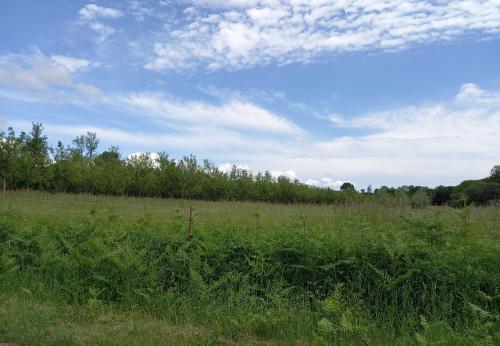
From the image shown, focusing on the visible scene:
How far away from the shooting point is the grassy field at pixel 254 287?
5.13 metres

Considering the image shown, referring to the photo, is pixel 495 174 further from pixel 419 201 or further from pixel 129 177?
pixel 129 177

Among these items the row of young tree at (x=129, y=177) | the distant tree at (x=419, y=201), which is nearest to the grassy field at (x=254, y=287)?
the distant tree at (x=419, y=201)

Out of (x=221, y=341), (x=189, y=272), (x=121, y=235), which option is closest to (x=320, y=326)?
(x=221, y=341)

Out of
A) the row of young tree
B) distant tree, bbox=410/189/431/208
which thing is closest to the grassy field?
distant tree, bbox=410/189/431/208

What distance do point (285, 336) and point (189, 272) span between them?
7.87ft

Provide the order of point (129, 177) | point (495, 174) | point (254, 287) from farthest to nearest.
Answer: point (129, 177)
point (495, 174)
point (254, 287)

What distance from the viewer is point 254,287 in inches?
255

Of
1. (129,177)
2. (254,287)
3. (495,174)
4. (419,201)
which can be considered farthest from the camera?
(129,177)

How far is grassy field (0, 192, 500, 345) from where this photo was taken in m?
5.13

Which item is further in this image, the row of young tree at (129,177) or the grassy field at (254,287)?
the row of young tree at (129,177)

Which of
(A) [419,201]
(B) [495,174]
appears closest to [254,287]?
(A) [419,201]

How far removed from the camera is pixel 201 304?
614 cm

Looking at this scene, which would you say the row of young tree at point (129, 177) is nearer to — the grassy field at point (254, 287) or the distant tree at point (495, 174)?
the distant tree at point (495, 174)

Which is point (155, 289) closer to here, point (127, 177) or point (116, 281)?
point (116, 281)
